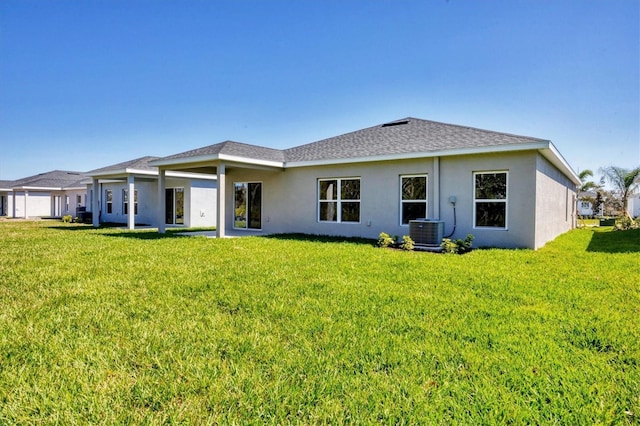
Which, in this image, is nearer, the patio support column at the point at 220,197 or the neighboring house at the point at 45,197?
the patio support column at the point at 220,197

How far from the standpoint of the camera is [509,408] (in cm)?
241

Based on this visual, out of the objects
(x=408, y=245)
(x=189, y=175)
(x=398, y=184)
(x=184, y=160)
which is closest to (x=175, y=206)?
(x=189, y=175)

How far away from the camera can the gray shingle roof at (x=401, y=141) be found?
35.2 ft

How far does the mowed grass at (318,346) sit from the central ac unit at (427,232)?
3.37m

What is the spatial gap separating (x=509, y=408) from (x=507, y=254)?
7167mm

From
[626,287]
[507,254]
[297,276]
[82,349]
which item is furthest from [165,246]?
[626,287]

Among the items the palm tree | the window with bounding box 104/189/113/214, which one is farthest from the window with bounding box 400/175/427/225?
the palm tree

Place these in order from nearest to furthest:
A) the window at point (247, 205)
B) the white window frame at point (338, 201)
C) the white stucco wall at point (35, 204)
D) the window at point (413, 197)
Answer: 1. the window at point (413, 197)
2. the white window frame at point (338, 201)
3. the window at point (247, 205)
4. the white stucco wall at point (35, 204)

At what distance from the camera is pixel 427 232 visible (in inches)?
401

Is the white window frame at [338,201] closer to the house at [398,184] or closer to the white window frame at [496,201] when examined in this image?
the house at [398,184]

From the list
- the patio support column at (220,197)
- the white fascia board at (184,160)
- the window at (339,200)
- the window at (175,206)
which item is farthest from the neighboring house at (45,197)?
the window at (339,200)

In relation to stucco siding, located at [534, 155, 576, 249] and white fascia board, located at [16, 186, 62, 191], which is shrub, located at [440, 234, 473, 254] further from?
white fascia board, located at [16, 186, 62, 191]

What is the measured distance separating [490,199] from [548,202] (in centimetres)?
329

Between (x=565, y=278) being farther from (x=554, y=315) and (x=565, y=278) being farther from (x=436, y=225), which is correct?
(x=436, y=225)
